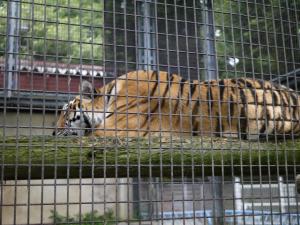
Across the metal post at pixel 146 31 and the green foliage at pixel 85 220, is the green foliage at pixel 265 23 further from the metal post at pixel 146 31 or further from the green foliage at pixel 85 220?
the green foliage at pixel 85 220

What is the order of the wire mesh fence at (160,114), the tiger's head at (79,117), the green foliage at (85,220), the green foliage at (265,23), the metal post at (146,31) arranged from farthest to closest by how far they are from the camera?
the tiger's head at (79,117), the green foliage at (265,23), the metal post at (146,31), the wire mesh fence at (160,114), the green foliage at (85,220)

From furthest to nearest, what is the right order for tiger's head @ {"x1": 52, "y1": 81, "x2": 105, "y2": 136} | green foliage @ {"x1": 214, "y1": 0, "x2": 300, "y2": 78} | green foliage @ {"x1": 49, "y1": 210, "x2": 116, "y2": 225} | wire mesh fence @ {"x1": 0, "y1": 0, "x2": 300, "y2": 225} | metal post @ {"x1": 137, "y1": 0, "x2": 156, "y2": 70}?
1. tiger's head @ {"x1": 52, "y1": 81, "x2": 105, "y2": 136}
2. green foliage @ {"x1": 214, "y1": 0, "x2": 300, "y2": 78}
3. metal post @ {"x1": 137, "y1": 0, "x2": 156, "y2": 70}
4. wire mesh fence @ {"x1": 0, "y1": 0, "x2": 300, "y2": 225}
5. green foliage @ {"x1": 49, "y1": 210, "x2": 116, "y2": 225}

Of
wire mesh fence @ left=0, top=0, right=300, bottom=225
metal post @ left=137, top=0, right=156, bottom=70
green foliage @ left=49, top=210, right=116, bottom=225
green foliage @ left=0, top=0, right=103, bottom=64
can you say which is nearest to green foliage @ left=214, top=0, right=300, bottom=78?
wire mesh fence @ left=0, top=0, right=300, bottom=225

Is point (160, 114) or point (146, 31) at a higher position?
point (146, 31)

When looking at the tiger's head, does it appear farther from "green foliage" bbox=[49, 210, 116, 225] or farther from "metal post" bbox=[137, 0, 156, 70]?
"green foliage" bbox=[49, 210, 116, 225]

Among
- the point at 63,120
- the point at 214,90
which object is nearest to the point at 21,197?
the point at 63,120

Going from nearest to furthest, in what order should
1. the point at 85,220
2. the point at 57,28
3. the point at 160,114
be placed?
the point at 57,28, the point at 160,114, the point at 85,220

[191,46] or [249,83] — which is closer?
[191,46]

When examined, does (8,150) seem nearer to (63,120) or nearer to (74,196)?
(63,120)

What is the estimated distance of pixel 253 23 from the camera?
245 cm

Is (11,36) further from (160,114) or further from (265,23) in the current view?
(265,23)

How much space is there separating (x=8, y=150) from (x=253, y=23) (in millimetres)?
1509

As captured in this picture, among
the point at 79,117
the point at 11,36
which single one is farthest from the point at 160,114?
the point at 79,117

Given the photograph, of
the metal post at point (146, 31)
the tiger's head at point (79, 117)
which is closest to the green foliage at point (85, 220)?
the tiger's head at point (79, 117)
